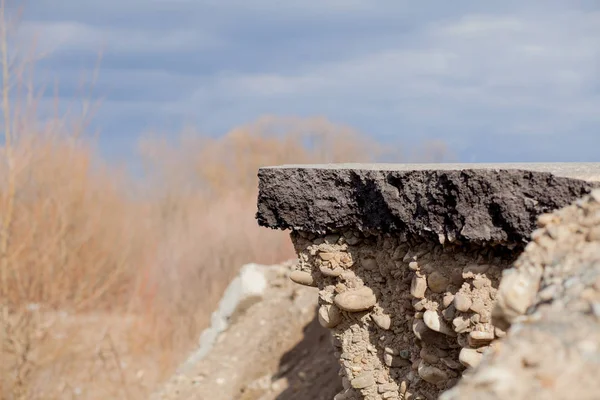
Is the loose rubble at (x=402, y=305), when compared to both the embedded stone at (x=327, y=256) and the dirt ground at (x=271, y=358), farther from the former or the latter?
the dirt ground at (x=271, y=358)

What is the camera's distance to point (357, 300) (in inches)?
126

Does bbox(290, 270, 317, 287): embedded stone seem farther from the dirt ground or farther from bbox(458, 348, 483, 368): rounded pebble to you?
the dirt ground

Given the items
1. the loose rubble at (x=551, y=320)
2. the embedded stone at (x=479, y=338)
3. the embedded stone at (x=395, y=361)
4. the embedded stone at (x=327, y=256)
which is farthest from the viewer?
the embedded stone at (x=327, y=256)

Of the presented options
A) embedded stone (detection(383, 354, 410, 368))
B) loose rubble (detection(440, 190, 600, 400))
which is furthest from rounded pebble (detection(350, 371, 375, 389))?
loose rubble (detection(440, 190, 600, 400))

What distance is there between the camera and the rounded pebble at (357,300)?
3.21 m

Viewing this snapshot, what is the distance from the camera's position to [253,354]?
18.6 feet

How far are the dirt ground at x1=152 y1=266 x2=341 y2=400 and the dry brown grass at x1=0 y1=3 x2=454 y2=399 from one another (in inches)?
80.3

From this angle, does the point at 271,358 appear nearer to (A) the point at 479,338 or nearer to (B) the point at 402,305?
(B) the point at 402,305

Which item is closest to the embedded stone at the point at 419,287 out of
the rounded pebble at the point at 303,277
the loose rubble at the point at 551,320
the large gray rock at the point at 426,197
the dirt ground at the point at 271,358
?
the large gray rock at the point at 426,197

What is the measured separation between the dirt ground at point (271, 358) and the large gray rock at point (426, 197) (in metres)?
1.59

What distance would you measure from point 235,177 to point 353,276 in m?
10.9

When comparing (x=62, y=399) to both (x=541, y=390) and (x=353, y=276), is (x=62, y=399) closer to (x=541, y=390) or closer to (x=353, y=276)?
(x=353, y=276)

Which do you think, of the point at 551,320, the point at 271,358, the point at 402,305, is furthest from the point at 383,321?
the point at 271,358

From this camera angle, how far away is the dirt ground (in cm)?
488
